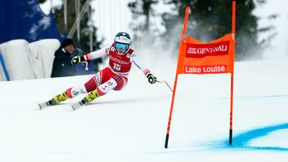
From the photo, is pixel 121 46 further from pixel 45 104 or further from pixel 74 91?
pixel 45 104

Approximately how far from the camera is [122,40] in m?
9.55

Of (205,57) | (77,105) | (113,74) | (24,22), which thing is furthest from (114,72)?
(24,22)

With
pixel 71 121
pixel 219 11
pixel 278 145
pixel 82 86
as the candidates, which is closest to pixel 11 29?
pixel 82 86

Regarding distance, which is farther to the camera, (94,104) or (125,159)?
(94,104)

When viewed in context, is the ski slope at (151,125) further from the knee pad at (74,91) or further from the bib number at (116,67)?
the bib number at (116,67)

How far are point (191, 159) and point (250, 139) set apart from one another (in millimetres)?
996

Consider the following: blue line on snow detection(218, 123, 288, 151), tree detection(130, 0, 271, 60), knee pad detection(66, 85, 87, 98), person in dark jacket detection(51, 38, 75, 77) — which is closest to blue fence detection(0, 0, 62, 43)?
person in dark jacket detection(51, 38, 75, 77)

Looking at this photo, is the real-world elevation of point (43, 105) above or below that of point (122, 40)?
below

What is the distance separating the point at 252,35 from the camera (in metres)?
37.9

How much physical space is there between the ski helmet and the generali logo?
119 inches

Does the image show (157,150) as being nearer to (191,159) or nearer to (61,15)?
(191,159)

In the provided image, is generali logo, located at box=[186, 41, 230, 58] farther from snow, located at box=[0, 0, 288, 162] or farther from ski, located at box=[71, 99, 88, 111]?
ski, located at box=[71, 99, 88, 111]

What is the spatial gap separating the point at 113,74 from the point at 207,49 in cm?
348

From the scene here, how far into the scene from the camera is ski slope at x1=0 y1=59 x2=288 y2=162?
21.1 ft
